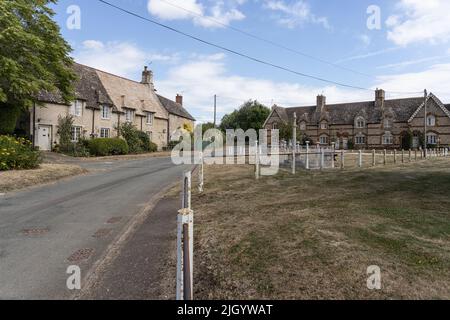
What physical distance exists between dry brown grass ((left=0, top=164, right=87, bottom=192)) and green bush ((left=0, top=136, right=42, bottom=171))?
59 cm

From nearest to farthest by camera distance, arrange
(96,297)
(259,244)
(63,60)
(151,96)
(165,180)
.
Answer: (96,297), (259,244), (165,180), (63,60), (151,96)

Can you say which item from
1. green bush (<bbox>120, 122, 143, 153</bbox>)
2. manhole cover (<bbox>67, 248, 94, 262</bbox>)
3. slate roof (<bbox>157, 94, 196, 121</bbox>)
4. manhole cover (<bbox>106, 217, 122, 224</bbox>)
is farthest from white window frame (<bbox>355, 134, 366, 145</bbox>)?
manhole cover (<bbox>67, 248, 94, 262</bbox>)

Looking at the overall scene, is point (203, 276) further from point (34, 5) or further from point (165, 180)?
point (34, 5)

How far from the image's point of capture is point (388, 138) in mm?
56812

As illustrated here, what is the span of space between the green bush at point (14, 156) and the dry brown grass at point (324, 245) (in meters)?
11.8

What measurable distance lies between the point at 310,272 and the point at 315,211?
3.54m

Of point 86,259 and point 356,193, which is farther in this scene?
point 356,193

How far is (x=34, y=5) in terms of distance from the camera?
71.4 ft

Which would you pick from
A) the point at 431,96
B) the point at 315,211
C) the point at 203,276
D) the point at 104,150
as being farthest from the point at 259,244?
the point at 431,96

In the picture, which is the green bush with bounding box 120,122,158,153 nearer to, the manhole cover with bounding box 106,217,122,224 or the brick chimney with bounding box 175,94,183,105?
the brick chimney with bounding box 175,94,183,105

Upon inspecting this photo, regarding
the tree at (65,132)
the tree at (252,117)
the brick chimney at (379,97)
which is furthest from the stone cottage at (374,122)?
the tree at (65,132)

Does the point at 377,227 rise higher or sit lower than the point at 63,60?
lower

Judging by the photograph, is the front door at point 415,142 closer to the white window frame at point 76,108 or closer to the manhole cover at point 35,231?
the white window frame at point 76,108

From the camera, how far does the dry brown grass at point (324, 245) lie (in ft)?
13.8
